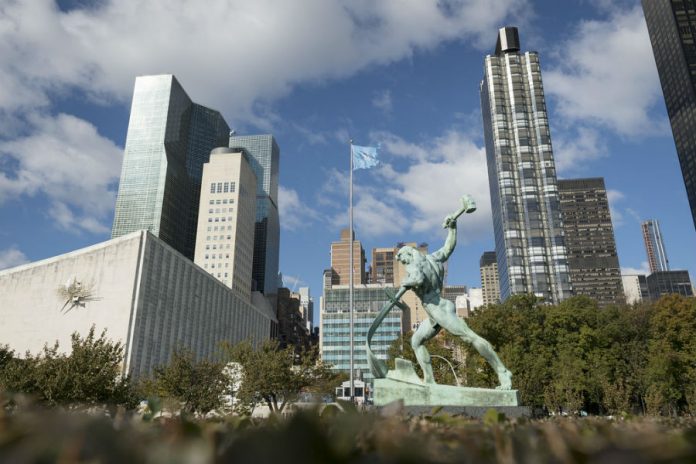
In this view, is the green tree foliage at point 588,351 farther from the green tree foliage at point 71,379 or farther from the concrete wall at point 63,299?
the concrete wall at point 63,299

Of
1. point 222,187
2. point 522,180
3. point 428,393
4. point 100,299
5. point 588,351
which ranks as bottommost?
point 428,393

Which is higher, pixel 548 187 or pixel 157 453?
pixel 548 187

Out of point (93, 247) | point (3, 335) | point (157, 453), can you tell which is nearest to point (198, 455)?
point (157, 453)

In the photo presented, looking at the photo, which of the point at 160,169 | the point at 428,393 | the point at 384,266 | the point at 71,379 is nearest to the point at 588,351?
the point at 428,393

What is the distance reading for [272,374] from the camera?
100 feet

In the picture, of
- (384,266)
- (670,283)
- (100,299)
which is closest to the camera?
(100,299)

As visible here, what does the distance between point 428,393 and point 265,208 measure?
15797cm

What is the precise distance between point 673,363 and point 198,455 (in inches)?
1547

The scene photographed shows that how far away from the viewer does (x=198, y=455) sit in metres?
0.73

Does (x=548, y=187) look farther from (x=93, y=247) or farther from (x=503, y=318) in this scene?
(x=93, y=247)

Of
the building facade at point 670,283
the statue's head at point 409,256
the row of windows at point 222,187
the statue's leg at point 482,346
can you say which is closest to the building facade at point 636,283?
the building facade at point 670,283

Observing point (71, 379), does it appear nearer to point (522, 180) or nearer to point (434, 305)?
point (434, 305)

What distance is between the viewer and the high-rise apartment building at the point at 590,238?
14388 cm

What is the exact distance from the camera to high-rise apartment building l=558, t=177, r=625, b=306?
14388 centimetres
